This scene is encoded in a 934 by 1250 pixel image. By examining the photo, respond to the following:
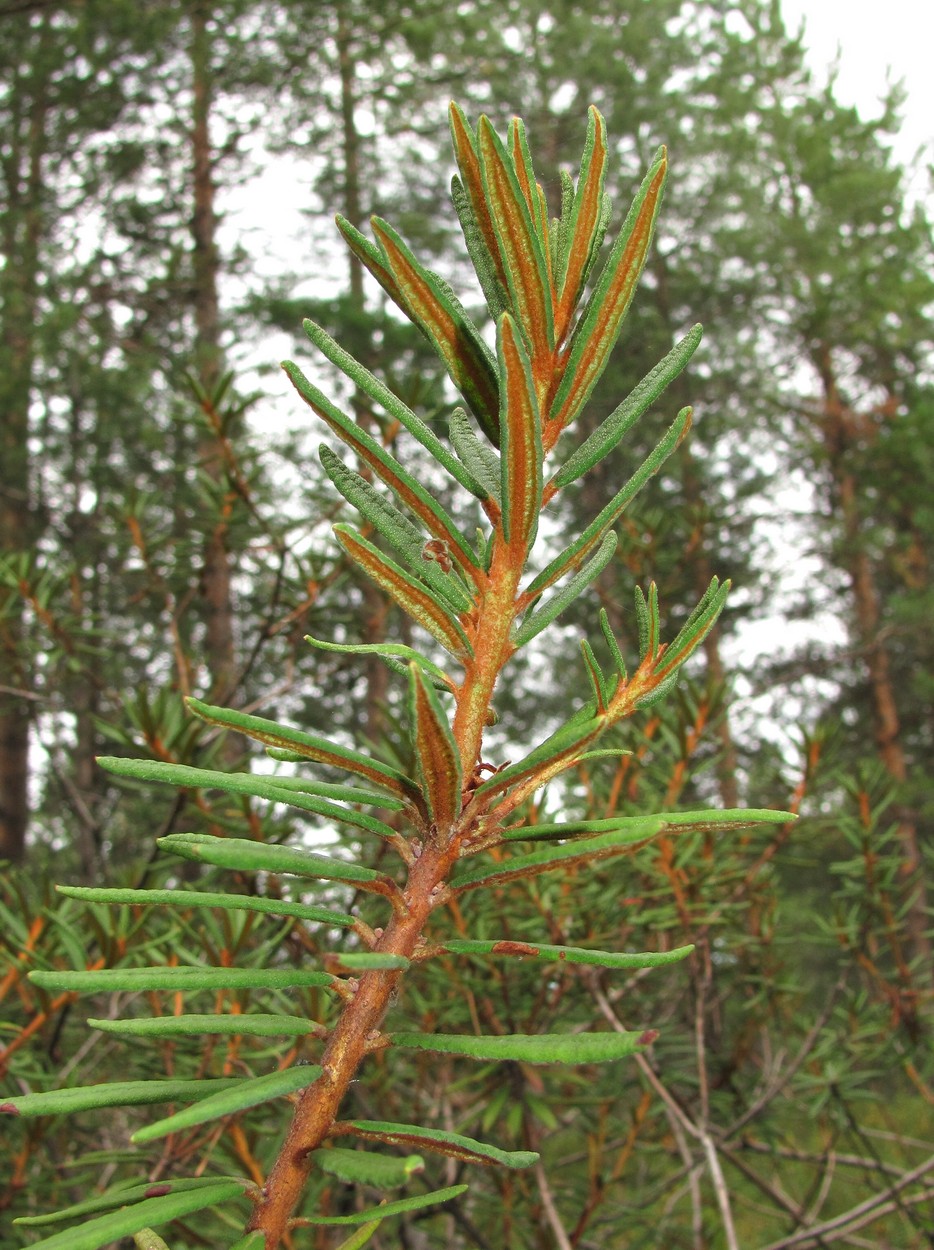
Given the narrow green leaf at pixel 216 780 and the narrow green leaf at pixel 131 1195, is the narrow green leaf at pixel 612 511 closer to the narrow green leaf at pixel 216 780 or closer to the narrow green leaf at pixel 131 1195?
the narrow green leaf at pixel 216 780

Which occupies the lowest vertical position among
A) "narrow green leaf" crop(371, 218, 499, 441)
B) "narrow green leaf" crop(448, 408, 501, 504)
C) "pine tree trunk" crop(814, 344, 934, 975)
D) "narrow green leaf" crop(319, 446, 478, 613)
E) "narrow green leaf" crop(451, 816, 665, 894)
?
"narrow green leaf" crop(451, 816, 665, 894)

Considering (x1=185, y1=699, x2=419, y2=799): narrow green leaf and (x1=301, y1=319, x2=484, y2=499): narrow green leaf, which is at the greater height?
(x1=301, y1=319, x2=484, y2=499): narrow green leaf

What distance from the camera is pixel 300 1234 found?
1181 mm

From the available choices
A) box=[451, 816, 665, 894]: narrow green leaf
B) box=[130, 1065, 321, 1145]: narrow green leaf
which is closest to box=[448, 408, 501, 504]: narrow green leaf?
box=[451, 816, 665, 894]: narrow green leaf

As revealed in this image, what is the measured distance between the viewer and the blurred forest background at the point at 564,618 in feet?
4.50

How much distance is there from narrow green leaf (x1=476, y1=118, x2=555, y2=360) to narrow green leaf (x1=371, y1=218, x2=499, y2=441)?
32 millimetres

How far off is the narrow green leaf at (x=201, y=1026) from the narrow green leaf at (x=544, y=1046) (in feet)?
0.18

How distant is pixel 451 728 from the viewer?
0.45m

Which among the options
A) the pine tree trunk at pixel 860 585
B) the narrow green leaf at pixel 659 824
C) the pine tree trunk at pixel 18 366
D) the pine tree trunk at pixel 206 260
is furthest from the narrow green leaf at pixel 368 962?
the pine tree trunk at pixel 860 585

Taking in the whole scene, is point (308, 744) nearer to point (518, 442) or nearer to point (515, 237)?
point (518, 442)

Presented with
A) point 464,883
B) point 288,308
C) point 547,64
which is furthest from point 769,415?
point 464,883

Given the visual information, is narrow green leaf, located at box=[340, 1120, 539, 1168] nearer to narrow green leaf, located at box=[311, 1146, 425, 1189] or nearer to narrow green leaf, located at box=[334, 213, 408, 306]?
narrow green leaf, located at box=[311, 1146, 425, 1189]

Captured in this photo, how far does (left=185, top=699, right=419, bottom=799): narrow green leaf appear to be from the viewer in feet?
1.31

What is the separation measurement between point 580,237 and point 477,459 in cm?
15
